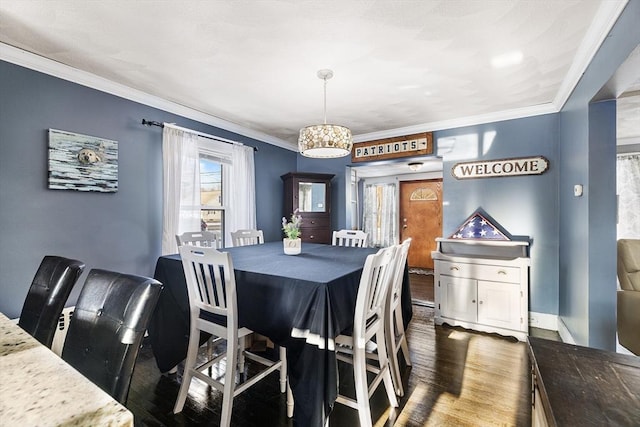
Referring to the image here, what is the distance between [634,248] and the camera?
2.69 metres

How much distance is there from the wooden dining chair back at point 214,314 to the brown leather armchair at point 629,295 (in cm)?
294

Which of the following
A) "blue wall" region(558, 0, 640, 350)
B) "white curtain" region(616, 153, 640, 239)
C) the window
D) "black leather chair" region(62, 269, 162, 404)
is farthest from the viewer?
"white curtain" region(616, 153, 640, 239)

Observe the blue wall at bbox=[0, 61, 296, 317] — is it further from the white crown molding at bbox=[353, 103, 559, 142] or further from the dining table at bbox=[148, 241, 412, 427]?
the white crown molding at bbox=[353, 103, 559, 142]

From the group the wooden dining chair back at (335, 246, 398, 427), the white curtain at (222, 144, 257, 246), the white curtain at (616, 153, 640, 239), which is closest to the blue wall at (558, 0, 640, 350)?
the wooden dining chair back at (335, 246, 398, 427)

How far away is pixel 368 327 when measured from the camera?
5.85 feet

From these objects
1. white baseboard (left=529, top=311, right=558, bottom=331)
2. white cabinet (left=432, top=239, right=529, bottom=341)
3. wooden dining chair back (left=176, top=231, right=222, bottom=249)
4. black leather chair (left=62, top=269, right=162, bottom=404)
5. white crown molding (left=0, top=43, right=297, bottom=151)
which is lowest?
white baseboard (left=529, top=311, right=558, bottom=331)

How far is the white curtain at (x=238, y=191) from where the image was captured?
3807 millimetres

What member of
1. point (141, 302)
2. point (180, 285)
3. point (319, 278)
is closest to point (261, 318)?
point (319, 278)

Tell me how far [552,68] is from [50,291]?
141 inches

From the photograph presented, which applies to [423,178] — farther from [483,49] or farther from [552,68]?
[483,49]

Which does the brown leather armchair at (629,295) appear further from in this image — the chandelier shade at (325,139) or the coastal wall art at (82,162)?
the coastal wall art at (82,162)

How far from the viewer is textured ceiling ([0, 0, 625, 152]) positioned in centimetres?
168

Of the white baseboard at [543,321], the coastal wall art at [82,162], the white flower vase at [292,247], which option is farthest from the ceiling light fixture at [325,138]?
the white baseboard at [543,321]

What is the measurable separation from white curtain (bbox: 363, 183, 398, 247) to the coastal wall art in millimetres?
5036
